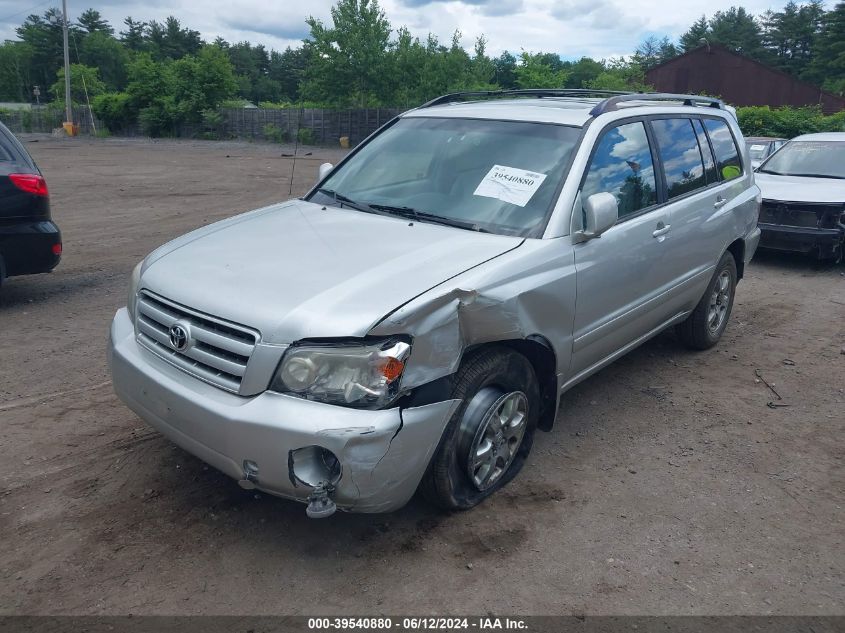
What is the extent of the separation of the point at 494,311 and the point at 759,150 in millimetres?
13112

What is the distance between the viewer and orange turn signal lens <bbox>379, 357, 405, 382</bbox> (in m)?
2.82

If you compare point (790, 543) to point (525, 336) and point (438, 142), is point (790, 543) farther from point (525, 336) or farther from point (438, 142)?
point (438, 142)

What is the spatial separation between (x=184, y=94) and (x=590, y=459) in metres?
44.8

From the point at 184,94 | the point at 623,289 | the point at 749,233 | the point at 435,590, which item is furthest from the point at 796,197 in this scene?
the point at 184,94

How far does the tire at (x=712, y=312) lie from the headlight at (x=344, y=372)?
3.56 metres

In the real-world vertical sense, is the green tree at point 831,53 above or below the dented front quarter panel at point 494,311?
above

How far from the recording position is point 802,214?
904 cm

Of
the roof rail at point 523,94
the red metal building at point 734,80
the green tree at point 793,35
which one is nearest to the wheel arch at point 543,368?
the roof rail at point 523,94

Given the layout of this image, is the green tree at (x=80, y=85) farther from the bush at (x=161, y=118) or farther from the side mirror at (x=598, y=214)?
the side mirror at (x=598, y=214)

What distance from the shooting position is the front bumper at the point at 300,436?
2764 mm

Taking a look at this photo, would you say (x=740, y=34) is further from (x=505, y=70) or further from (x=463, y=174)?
(x=463, y=174)

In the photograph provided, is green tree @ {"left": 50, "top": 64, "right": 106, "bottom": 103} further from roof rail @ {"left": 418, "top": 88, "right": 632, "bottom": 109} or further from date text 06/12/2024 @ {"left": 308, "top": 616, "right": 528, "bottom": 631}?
date text 06/12/2024 @ {"left": 308, "top": 616, "right": 528, "bottom": 631}

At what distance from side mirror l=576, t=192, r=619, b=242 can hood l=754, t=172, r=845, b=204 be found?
587cm

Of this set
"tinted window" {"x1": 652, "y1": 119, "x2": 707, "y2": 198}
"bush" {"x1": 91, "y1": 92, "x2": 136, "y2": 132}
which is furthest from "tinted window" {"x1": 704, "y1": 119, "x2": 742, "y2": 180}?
"bush" {"x1": 91, "y1": 92, "x2": 136, "y2": 132}
